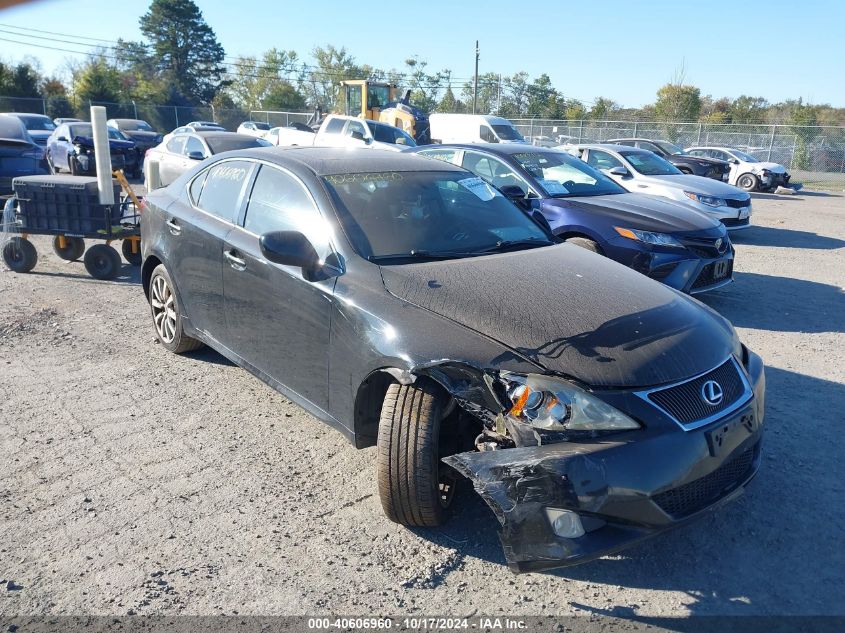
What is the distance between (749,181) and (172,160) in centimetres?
1807

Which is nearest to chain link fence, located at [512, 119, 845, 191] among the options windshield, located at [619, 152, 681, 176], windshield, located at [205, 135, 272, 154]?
windshield, located at [619, 152, 681, 176]

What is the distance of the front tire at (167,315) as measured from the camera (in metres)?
5.16

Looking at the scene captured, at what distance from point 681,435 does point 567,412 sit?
47 centimetres

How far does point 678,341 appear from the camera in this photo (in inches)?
124

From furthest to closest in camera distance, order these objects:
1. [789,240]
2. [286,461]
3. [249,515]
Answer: [789,240]
[286,461]
[249,515]

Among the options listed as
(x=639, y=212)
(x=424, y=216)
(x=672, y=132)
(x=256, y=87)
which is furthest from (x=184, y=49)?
(x=424, y=216)

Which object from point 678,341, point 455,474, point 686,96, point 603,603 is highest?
point 686,96

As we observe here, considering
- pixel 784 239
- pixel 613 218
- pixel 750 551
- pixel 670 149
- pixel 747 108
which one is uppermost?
pixel 747 108

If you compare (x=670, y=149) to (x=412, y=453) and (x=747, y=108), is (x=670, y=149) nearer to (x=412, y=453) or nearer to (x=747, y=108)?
(x=412, y=453)

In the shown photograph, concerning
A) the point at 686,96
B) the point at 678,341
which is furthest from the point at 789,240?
the point at 686,96

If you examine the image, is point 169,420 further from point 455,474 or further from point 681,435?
point 681,435

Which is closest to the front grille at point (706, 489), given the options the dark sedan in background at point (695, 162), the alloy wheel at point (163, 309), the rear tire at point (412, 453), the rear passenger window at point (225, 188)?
the rear tire at point (412, 453)

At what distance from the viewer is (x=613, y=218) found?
22.8 feet

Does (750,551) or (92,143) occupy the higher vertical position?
(92,143)
